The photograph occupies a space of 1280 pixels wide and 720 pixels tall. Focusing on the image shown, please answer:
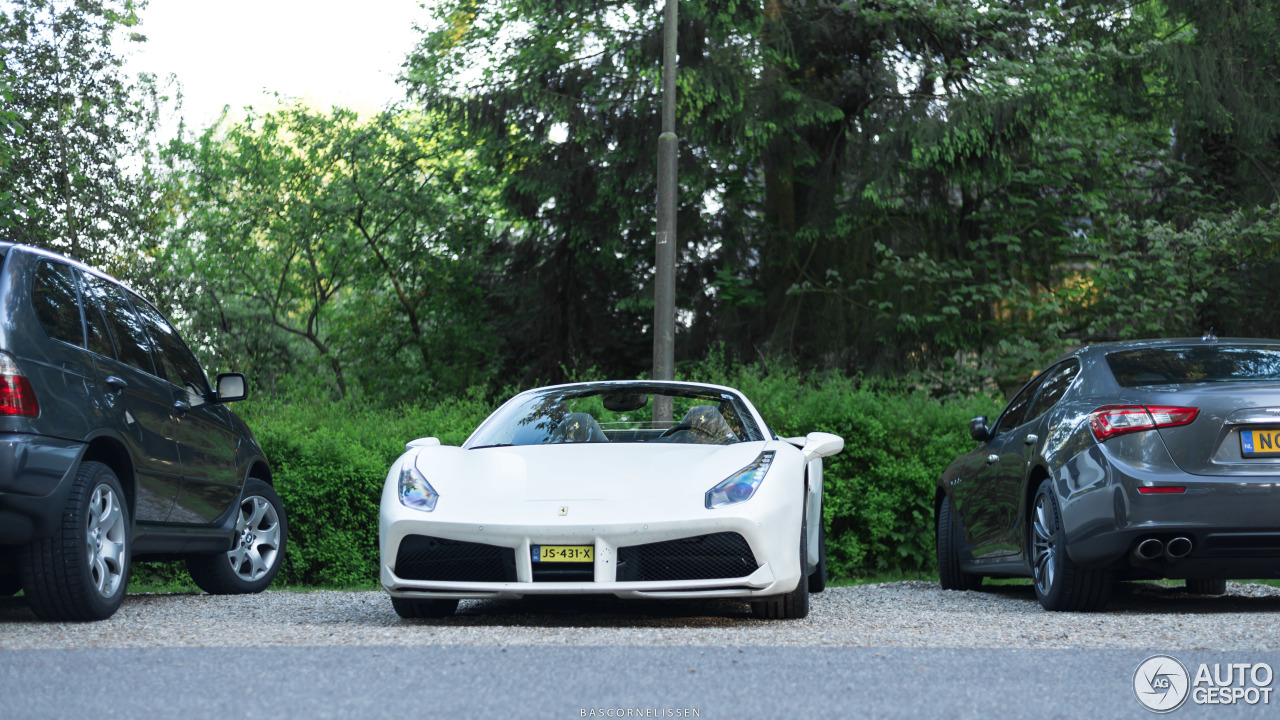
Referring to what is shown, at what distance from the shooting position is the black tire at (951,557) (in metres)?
8.79

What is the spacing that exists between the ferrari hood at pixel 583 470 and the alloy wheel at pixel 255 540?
2346 millimetres

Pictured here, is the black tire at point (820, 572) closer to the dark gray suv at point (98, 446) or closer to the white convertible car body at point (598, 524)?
the white convertible car body at point (598, 524)

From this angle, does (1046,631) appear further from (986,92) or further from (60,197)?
(60,197)

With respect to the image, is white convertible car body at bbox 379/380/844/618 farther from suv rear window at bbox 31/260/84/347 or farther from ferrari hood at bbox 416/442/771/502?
suv rear window at bbox 31/260/84/347

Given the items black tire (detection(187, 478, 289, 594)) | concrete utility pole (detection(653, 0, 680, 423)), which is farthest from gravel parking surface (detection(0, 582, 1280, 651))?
concrete utility pole (detection(653, 0, 680, 423))

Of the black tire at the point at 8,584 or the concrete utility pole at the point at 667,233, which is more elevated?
the concrete utility pole at the point at 667,233

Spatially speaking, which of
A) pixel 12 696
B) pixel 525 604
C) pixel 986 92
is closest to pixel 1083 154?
pixel 986 92

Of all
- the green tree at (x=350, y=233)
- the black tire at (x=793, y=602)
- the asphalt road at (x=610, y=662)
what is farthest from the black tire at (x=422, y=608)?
the green tree at (x=350, y=233)

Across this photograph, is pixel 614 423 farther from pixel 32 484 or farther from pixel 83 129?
pixel 83 129

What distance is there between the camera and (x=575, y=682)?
398cm

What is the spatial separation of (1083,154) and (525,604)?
16.1m

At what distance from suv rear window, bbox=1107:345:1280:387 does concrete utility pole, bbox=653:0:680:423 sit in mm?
7583

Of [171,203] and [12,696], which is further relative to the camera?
[171,203]

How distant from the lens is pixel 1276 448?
6.00 metres
